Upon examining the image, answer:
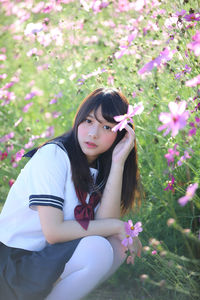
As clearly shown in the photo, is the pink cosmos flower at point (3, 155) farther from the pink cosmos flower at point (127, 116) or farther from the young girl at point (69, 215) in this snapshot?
the pink cosmos flower at point (127, 116)

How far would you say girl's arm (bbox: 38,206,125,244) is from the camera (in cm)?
146

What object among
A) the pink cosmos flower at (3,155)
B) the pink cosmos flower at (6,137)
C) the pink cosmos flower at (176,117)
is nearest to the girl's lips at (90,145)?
the pink cosmos flower at (176,117)

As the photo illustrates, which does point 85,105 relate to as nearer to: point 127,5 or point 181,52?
point 181,52

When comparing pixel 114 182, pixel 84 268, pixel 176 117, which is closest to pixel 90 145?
pixel 114 182

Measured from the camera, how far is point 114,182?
1602 mm

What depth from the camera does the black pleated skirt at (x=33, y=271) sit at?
148cm

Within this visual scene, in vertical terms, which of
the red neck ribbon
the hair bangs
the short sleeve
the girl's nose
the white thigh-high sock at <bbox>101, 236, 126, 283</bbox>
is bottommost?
the white thigh-high sock at <bbox>101, 236, 126, 283</bbox>

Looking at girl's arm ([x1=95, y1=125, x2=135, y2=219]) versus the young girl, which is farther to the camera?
girl's arm ([x1=95, y1=125, x2=135, y2=219])

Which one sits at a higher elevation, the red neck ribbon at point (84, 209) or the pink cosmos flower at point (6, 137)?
the red neck ribbon at point (84, 209)

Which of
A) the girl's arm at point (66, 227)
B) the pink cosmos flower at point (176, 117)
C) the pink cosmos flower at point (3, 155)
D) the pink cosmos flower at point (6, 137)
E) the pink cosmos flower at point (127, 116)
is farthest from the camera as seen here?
the pink cosmos flower at point (6, 137)

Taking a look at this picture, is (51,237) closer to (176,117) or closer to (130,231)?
(130,231)

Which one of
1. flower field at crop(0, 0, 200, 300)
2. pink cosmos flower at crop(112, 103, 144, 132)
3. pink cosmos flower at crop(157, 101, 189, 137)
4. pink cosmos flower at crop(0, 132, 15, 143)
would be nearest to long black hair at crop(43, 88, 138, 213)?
flower field at crop(0, 0, 200, 300)

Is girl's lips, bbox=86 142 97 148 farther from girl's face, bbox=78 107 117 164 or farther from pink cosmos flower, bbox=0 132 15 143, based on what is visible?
pink cosmos flower, bbox=0 132 15 143

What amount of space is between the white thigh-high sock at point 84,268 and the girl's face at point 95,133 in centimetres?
30
